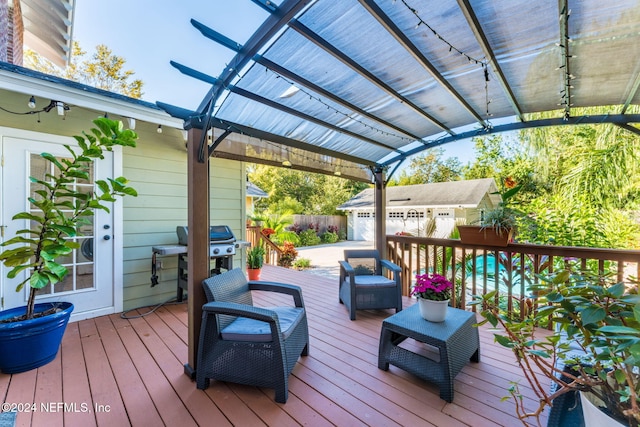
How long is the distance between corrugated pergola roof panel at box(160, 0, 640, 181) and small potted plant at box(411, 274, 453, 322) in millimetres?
1746

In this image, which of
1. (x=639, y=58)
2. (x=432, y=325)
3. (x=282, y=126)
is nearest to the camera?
(x=639, y=58)

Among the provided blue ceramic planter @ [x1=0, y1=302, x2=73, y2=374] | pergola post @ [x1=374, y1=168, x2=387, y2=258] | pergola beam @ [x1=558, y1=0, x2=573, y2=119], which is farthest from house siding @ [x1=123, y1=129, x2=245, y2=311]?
pergola beam @ [x1=558, y1=0, x2=573, y2=119]

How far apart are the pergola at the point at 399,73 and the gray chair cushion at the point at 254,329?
335mm

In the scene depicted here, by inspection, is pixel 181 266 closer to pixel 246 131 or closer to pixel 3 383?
pixel 3 383

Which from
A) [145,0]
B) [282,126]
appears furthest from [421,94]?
[145,0]

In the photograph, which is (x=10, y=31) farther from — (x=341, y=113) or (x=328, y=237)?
(x=328, y=237)

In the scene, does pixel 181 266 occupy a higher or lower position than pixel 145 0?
lower

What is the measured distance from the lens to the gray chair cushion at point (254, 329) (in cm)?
192

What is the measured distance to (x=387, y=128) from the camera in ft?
11.2

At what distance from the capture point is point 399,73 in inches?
91.3

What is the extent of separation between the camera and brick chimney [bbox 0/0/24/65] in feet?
11.9

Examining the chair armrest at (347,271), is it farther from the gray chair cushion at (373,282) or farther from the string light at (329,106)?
the string light at (329,106)

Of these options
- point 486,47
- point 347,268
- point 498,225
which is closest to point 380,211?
point 347,268

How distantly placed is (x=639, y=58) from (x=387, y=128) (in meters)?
2.08
